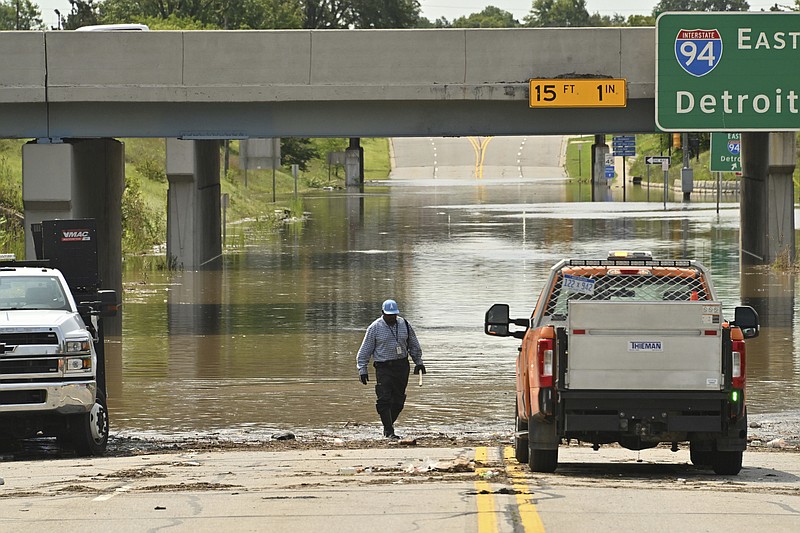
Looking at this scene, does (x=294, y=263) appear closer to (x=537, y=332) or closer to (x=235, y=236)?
(x=235, y=236)

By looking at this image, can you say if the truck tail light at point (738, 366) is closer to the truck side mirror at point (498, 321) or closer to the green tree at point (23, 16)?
the truck side mirror at point (498, 321)

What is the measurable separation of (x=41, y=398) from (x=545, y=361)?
18.2 feet

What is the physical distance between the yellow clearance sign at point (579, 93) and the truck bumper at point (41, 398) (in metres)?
16.8

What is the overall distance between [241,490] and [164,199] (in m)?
46.8

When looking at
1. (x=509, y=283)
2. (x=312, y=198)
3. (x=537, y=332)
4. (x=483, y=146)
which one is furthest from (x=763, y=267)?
(x=483, y=146)

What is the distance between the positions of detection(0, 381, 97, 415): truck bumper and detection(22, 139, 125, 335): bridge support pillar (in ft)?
44.8

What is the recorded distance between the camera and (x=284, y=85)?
3019cm

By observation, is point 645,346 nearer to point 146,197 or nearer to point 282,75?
point 282,75

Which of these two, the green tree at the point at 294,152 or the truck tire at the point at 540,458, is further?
the green tree at the point at 294,152

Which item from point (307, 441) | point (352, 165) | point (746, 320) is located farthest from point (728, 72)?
point (352, 165)

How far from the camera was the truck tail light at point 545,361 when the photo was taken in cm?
1238

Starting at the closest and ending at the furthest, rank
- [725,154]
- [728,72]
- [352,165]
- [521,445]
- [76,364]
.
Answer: [521,445], [76,364], [728,72], [725,154], [352,165]

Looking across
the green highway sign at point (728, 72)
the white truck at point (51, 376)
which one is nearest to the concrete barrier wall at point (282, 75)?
the green highway sign at point (728, 72)

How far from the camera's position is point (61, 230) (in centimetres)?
1975
